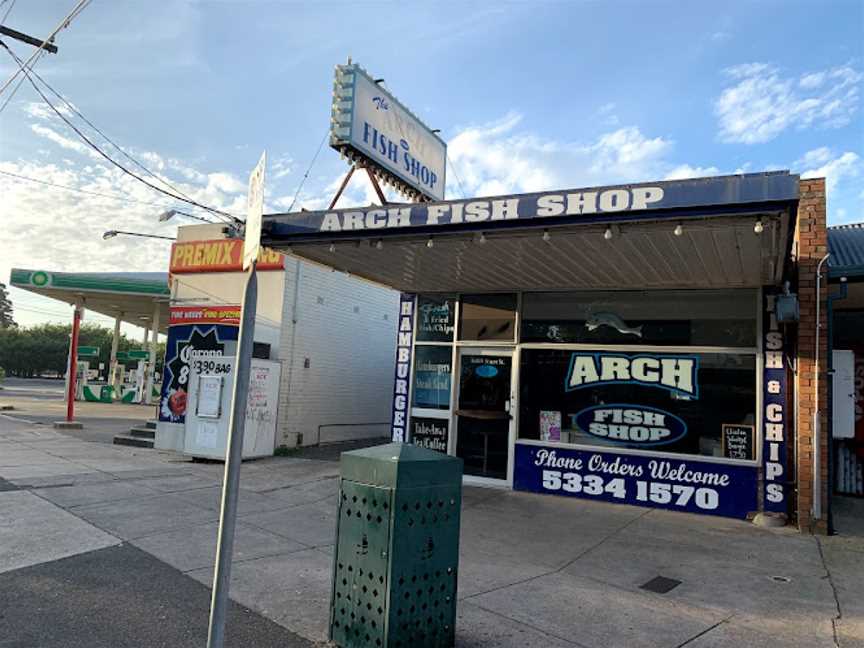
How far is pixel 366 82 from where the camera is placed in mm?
11617

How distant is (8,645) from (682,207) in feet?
19.1

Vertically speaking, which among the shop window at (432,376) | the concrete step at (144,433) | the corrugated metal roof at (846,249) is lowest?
the concrete step at (144,433)

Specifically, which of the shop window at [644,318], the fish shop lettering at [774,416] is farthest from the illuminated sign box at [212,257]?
the fish shop lettering at [774,416]

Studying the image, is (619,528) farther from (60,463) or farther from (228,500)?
(60,463)

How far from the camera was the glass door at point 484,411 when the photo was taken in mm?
9797

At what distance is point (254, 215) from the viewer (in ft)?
9.93

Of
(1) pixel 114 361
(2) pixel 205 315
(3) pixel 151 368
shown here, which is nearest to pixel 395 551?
(2) pixel 205 315

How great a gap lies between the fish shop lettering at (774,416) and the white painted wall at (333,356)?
24.1 feet

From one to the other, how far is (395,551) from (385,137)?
986 centimetres

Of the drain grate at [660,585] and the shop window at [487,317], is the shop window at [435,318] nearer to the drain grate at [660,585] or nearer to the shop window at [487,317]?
the shop window at [487,317]

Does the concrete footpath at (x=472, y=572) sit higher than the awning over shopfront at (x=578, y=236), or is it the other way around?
the awning over shopfront at (x=578, y=236)

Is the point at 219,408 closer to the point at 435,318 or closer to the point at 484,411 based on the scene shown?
the point at 435,318

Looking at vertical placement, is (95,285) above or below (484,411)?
above

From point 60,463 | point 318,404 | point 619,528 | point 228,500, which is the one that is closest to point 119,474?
point 60,463
